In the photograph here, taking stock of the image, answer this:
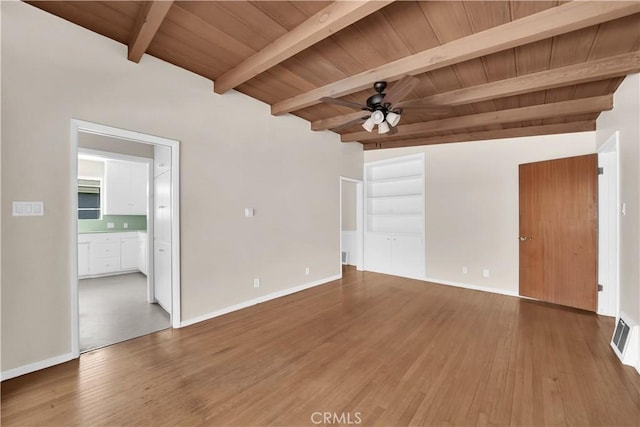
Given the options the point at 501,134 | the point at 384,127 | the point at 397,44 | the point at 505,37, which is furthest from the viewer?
the point at 501,134

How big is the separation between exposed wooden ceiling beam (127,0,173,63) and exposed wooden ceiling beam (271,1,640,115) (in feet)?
5.77

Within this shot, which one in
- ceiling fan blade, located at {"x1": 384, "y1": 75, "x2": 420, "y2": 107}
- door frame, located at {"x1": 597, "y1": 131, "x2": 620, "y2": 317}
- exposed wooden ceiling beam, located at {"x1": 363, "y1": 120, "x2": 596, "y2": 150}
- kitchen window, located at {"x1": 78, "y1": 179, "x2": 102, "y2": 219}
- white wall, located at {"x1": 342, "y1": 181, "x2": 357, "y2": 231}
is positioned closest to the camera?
ceiling fan blade, located at {"x1": 384, "y1": 75, "x2": 420, "y2": 107}

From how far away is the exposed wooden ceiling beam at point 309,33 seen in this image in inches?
71.7

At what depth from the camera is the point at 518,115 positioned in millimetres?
3549

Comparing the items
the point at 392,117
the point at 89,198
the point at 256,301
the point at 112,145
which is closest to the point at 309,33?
the point at 392,117

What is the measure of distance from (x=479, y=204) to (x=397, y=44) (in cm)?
335

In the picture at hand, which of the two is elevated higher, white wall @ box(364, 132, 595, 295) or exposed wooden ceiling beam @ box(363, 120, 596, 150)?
exposed wooden ceiling beam @ box(363, 120, 596, 150)

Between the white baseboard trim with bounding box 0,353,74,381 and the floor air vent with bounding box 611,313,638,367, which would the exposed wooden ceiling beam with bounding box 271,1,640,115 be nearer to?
the floor air vent with bounding box 611,313,638,367

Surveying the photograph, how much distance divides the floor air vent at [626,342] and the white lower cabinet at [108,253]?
7.10 metres

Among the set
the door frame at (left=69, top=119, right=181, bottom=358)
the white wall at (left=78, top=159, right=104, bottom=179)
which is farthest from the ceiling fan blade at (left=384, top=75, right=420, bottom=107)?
the white wall at (left=78, top=159, right=104, bottom=179)

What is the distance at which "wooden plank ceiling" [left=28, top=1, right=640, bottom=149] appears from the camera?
6.35 feet

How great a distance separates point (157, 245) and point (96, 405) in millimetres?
2075

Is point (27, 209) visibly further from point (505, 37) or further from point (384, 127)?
point (505, 37)

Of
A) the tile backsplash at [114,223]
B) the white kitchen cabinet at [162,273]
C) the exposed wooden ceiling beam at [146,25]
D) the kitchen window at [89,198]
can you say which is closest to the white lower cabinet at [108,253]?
the tile backsplash at [114,223]
